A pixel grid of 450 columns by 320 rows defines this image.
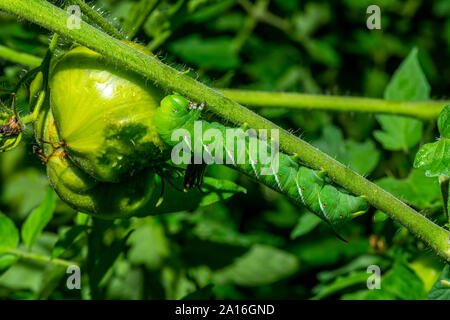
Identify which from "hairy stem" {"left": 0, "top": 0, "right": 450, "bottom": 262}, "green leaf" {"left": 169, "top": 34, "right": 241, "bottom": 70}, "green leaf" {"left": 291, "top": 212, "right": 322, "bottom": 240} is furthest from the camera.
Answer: "green leaf" {"left": 169, "top": 34, "right": 241, "bottom": 70}

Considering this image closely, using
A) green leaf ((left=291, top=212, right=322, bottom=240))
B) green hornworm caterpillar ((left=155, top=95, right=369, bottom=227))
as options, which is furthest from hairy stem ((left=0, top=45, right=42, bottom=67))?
green leaf ((left=291, top=212, right=322, bottom=240))

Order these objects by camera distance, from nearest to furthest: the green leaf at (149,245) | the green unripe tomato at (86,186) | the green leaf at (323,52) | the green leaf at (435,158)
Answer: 1. the green leaf at (435,158)
2. the green unripe tomato at (86,186)
3. the green leaf at (149,245)
4. the green leaf at (323,52)

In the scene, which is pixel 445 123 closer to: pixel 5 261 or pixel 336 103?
pixel 336 103

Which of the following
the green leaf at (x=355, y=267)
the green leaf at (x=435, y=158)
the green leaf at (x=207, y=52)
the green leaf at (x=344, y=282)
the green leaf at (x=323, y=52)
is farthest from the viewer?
the green leaf at (x=323, y=52)

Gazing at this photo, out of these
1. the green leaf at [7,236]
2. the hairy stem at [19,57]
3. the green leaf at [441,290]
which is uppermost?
the hairy stem at [19,57]

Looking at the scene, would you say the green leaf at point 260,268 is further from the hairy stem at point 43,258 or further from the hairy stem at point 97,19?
the hairy stem at point 97,19

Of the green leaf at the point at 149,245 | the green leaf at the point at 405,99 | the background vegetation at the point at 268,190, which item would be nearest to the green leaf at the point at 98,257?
the background vegetation at the point at 268,190

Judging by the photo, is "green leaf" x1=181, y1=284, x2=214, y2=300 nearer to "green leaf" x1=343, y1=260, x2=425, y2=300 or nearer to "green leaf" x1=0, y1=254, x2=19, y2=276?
"green leaf" x1=343, y1=260, x2=425, y2=300
